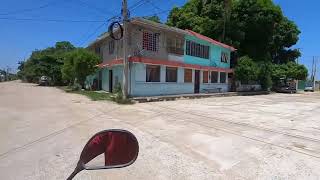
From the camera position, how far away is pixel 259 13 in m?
39.3

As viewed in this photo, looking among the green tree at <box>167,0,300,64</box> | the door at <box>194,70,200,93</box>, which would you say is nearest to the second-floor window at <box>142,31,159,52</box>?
the door at <box>194,70,200,93</box>

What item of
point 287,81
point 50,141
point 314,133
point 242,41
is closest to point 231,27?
A: point 242,41

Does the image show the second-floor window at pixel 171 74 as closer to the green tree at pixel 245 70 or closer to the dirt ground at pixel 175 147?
the green tree at pixel 245 70

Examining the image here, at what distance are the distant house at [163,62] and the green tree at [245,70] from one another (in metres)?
0.98

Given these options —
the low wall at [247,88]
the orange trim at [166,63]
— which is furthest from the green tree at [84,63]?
the low wall at [247,88]

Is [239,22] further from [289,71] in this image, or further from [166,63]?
[166,63]

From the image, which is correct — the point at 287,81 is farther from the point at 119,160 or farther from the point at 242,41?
the point at 119,160

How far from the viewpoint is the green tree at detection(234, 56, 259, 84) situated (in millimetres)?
34831

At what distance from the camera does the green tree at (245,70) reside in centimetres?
3483

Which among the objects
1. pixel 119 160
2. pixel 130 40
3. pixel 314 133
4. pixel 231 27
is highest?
pixel 231 27

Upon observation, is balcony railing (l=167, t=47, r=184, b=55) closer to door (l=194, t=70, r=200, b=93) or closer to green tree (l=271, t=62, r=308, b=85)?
door (l=194, t=70, r=200, b=93)

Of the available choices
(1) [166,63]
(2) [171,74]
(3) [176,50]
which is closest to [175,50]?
(3) [176,50]

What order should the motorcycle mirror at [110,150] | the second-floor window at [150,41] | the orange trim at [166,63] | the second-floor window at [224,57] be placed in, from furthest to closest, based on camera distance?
the second-floor window at [224,57] → the second-floor window at [150,41] → the orange trim at [166,63] → the motorcycle mirror at [110,150]

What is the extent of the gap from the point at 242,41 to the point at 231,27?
280 cm
